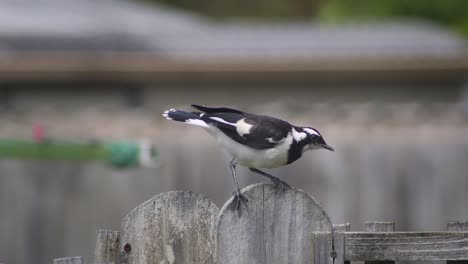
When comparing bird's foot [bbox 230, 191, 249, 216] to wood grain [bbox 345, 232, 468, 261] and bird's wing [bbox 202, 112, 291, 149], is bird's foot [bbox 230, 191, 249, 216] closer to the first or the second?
wood grain [bbox 345, 232, 468, 261]

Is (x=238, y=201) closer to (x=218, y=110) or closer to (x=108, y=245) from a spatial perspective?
(x=108, y=245)

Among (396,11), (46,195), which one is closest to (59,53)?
(46,195)

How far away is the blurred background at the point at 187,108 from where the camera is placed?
1134 centimetres

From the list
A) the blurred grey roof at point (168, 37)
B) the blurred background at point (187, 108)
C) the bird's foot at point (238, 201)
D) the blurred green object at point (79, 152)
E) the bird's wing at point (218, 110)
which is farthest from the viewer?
the blurred grey roof at point (168, 37)

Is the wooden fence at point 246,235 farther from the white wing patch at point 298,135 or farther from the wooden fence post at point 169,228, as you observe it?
the white wing patch at point 298,135

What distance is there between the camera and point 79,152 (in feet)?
37.0

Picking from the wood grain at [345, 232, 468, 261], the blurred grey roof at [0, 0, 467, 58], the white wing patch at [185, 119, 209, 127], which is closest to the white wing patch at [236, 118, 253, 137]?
the white wing patch at [185, 119, 209, 127]

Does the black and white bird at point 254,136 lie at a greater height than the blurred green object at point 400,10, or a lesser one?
lesser

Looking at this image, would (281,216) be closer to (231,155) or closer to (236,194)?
(236,194)

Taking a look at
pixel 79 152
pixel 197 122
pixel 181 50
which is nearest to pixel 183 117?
pixel 197 122

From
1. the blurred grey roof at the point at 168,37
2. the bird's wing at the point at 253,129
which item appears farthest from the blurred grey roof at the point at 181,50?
the bird's wing at the point at 253,129

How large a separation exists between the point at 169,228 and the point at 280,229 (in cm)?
41

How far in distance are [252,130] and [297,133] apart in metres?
0.22

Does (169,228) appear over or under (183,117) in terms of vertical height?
under
